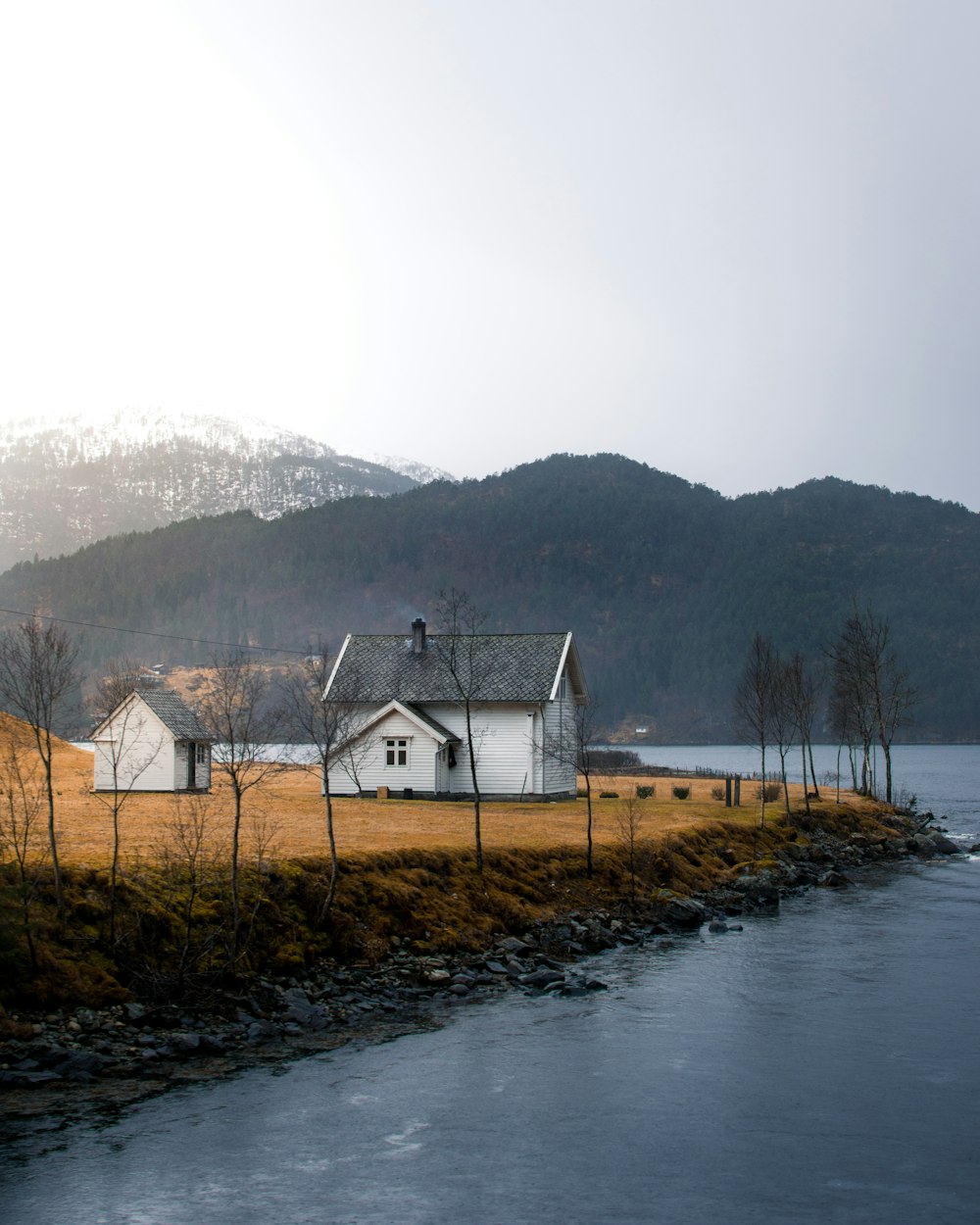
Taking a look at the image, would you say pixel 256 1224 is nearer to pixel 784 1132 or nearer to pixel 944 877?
pixel 784 1132

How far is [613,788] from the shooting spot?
68250mm

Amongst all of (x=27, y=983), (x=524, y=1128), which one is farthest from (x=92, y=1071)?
(x=524, y=1128)

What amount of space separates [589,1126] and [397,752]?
36575mm

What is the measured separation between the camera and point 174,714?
180 ft

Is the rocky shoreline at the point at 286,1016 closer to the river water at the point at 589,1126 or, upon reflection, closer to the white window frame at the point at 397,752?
the river water at the point at 589,1126

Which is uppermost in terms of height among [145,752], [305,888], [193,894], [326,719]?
[326,719]

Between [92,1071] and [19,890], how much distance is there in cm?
376

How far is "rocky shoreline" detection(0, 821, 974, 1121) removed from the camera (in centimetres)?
1858

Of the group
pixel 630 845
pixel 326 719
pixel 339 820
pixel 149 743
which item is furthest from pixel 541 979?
pixel 149 743

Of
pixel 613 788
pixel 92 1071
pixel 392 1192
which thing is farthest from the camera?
pixel 613 788

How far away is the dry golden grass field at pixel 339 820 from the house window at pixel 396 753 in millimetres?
2250

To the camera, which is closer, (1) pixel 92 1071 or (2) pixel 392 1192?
(2) pixel 392 1192

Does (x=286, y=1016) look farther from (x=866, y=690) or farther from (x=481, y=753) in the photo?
(x=866, y=690)

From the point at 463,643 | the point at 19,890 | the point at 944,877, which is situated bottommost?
the point at 944,877
